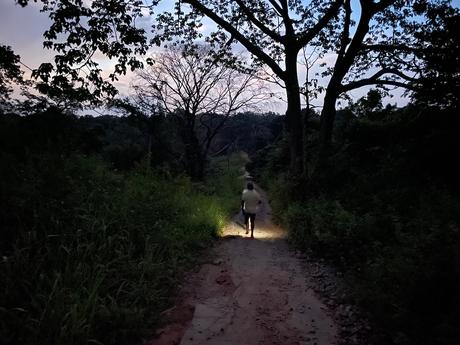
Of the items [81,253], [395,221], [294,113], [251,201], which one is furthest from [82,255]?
[294,113]

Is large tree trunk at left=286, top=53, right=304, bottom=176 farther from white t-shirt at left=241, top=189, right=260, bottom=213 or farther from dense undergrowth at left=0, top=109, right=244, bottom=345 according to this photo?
dense undergrowth at left=0, top=109, right=244, bottom=345

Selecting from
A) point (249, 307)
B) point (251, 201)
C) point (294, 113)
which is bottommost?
point (249, 307)

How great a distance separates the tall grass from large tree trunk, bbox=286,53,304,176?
7.08 meters

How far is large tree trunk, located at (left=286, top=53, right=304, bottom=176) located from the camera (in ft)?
44.0

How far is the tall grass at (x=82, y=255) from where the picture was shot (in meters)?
3.91

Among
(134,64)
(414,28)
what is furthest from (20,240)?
(414,28)

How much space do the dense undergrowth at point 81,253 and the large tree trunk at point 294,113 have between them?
6.94 metres

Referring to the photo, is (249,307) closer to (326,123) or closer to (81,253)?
(81,253)

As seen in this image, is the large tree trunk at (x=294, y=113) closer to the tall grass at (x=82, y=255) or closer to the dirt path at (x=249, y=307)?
the dirt path at (x=249, y=307)

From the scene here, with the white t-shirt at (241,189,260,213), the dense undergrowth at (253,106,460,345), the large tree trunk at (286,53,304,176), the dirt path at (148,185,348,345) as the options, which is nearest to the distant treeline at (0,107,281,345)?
the dirt path at (148,185,348,345)

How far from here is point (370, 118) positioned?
627 inches

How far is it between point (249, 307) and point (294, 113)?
9602 millimetres

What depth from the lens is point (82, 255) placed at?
16.8ft

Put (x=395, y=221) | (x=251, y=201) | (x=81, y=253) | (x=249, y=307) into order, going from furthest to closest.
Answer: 1. (x=251, y=201)
2. (x=395, y=221)
3. (x=249, y=307)
4. (x=81, y=253)
